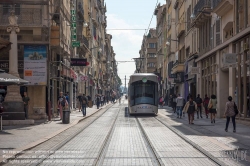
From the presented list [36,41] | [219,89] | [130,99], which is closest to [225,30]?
[219,89]

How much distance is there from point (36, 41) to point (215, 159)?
2058cm

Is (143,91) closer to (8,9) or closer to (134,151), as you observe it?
(8,9)

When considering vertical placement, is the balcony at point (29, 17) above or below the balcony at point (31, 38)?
above

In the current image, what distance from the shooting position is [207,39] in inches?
1582

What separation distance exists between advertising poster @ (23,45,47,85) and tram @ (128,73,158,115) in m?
7.76

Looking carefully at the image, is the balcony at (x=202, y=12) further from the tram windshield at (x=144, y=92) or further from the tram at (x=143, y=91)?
the tram windshield at (x=144, y=92)

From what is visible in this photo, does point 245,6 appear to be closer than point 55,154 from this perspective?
No

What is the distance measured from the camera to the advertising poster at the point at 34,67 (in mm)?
30141

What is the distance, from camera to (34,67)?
99.1 ft

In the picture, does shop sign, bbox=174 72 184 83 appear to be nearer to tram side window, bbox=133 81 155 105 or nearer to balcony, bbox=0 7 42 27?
tram side window, bbox=133 81 155 105

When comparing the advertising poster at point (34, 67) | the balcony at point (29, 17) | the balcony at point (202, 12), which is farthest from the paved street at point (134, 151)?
the balcony at point (202, 12)

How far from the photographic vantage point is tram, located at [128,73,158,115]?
35.2m

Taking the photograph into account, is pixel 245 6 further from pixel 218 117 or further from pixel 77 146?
pixel 77 146

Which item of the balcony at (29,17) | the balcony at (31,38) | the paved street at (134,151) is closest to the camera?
the paved street at (134,151)
